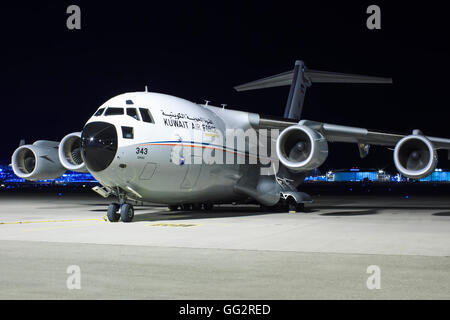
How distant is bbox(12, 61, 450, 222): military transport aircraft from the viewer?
558 inches

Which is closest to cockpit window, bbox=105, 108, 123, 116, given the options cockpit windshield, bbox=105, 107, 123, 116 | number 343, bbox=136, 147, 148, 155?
cockpit windshield, bbox=105, 107, 123, 116

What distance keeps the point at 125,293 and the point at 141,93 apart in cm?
1045

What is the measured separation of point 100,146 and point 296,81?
41.0 feet

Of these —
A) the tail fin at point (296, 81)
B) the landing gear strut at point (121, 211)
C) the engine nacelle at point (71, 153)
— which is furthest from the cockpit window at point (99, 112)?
the tail fin at point (296, 81)

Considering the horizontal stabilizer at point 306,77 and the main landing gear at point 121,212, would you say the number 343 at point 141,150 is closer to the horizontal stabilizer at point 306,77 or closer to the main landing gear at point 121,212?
the main landing gear at point 121,212

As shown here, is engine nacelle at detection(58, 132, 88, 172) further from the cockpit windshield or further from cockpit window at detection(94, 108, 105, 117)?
the cockpit windshield

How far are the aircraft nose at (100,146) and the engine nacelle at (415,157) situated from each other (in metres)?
9.31

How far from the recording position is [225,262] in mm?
7832

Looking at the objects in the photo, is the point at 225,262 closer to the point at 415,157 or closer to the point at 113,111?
the point at 113,111

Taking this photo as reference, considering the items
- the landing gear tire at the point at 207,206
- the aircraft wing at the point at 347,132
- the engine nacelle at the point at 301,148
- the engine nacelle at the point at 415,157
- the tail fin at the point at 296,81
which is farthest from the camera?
the tail fin at the point at 296,81

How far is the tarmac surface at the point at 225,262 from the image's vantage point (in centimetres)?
582

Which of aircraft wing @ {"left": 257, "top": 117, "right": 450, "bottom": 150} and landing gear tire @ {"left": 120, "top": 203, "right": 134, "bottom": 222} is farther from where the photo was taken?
aircraft wing @ {"left": 257, "top": 117, "right": 450, "bottom": 150}

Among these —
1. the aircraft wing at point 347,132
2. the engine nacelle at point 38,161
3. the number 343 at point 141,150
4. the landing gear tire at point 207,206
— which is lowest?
the landing gear tire at point 207,206

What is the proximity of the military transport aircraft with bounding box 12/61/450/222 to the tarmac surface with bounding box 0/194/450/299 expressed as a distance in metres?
1.94
